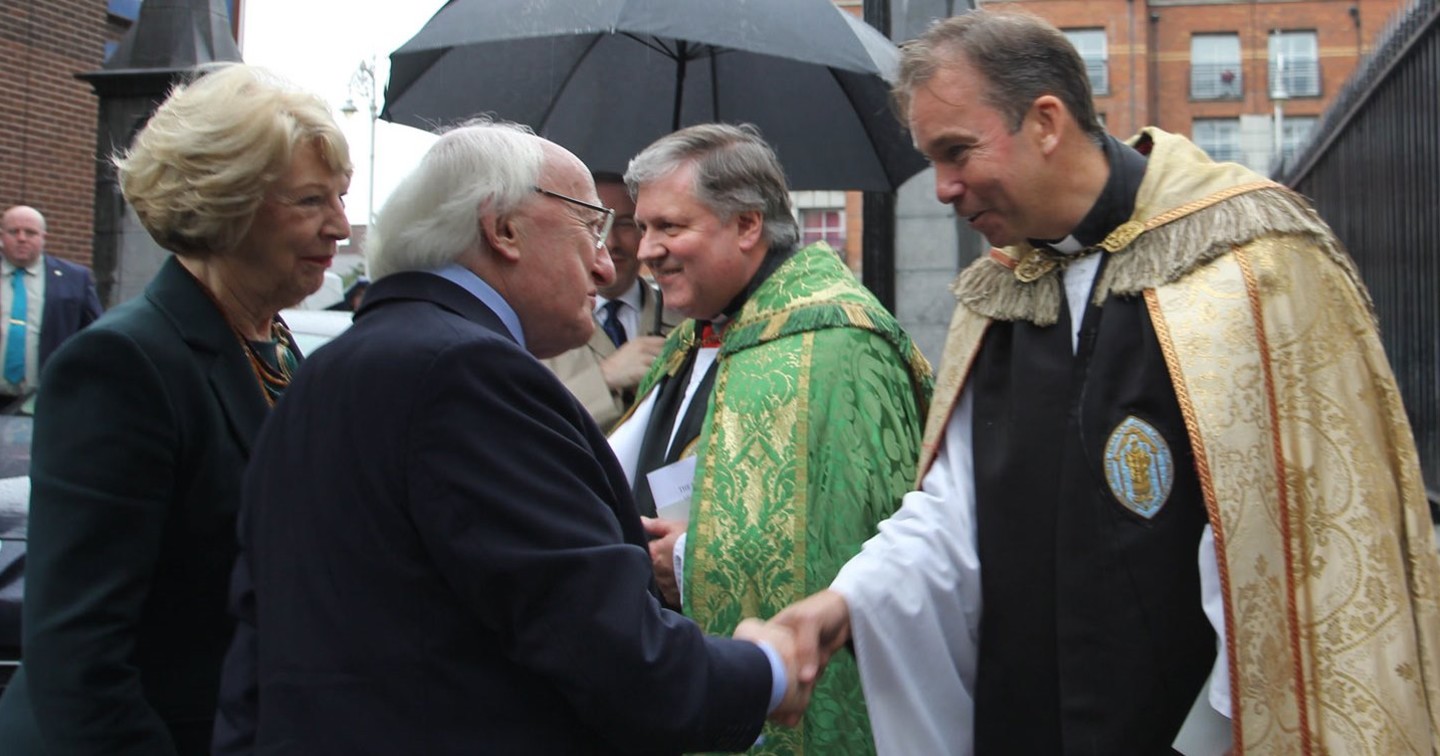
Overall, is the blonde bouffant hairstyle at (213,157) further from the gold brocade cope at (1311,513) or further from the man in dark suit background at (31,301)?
the man in dark suit background at (31,301)

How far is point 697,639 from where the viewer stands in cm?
189

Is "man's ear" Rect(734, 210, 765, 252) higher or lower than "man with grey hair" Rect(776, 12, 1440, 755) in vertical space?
higher

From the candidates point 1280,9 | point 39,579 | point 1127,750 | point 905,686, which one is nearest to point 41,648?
point 39,579

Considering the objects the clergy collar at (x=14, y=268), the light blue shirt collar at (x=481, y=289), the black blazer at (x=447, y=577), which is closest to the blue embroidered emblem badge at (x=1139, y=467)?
the black blazer at (x=447, y=577)

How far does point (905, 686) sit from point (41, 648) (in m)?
1.50

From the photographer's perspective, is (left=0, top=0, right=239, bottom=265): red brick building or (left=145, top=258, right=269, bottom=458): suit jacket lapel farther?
(left=0, top=0, right=239, bottom=265): red brick building

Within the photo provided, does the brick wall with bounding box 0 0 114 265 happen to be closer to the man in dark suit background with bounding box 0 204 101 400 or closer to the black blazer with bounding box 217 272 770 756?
the man in dark suit background with bounding box 0 204 101 400

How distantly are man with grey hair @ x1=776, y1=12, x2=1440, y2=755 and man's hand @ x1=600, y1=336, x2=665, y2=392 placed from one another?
4.46ft

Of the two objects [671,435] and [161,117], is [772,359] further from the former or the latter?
[161,117]

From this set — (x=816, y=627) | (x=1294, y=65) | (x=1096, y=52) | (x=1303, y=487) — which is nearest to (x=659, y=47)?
(x=816, y=627)

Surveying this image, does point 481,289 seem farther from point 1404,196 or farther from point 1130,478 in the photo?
point 1404,196

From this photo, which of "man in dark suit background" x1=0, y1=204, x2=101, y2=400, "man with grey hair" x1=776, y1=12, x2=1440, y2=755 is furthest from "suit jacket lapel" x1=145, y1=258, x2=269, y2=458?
"man in dark suit background" x1=0, y1=204, x2=101, y2=400

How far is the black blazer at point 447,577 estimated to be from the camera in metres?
1.71

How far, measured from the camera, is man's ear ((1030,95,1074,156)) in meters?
2.50
